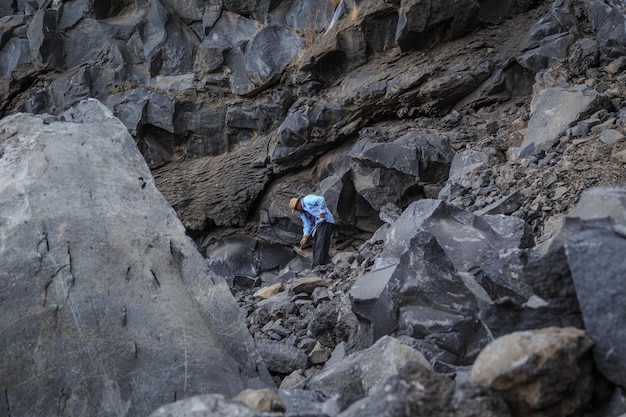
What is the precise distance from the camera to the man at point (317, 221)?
8367 mm

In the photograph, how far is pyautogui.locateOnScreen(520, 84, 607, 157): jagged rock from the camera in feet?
21.3

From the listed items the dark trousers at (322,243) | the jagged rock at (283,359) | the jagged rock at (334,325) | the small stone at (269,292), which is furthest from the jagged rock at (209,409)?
the dark trousers at (322,243)

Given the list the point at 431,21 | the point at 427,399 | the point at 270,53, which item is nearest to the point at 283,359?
the point at 427,399

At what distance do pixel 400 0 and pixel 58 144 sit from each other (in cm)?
726

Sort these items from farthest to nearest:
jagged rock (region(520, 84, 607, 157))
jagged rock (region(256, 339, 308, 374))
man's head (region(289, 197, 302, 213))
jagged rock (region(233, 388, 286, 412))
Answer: man's head (region(289, 197, 302, 213)), jagged rock (region(520, 84, 607, 157)), jagged rock (region(256, 339, 308, 374)), jagged rock (region(233, 388, 286, 412))

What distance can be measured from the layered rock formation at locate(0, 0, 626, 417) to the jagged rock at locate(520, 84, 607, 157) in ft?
0.11

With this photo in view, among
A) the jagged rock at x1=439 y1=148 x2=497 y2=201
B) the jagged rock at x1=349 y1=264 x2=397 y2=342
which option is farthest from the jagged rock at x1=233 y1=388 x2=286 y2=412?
the jagged rock at x1=439 y1=148 x2=497 y2=201

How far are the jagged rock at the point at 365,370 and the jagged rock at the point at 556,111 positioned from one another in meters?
4.57

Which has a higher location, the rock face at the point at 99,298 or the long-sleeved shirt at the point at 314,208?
the rock face at the point at 99,298

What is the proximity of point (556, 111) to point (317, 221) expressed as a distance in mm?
3305

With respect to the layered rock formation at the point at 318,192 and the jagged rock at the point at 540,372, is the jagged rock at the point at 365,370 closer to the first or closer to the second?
the layered rock formation at the point at 318,192

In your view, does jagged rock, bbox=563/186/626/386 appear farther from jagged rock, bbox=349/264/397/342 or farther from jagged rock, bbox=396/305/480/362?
jagged rock, bbox=349/264/397/342

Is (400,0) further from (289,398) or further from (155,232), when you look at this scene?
(289,398)

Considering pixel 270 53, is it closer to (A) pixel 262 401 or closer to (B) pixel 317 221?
(B) pixel 317 221
